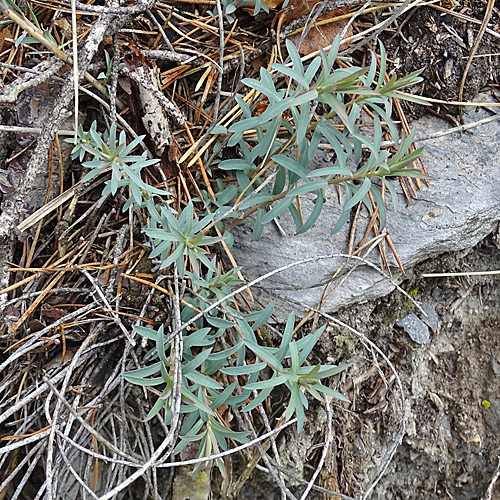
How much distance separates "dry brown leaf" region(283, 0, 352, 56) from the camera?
1.93 metres

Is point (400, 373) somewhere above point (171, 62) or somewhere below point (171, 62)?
below

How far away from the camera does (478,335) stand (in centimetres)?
224

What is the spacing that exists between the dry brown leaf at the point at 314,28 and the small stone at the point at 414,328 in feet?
4.06

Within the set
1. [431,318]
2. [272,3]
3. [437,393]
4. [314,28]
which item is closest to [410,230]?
[431,318]

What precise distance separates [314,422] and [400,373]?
458 mm

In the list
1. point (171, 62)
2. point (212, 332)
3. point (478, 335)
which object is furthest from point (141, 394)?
point (478, 335)

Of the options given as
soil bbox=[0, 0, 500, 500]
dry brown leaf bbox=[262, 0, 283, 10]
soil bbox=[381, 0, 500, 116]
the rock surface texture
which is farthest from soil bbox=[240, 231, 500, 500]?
dry brown leaf bbox=[262, 0, 283, 10]

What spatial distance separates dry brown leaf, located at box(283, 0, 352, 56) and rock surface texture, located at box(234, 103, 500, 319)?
458mm

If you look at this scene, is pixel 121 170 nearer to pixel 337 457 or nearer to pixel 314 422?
pixel 314 422

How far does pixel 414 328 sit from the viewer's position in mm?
2168

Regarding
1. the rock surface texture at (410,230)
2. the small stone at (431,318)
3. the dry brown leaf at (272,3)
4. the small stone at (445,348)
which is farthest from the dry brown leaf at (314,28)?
the small stone at (445,348)

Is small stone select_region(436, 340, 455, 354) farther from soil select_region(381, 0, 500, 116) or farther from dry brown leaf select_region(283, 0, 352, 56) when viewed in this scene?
dry brown leaf select_region(283, 0, 352, 56)

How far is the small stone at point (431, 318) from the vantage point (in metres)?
2.19

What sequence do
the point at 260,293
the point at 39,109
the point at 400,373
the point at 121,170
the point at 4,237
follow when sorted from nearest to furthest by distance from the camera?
the point at 121,170, the point at 4,237, the point at 39,109, the point at 260,293, the point at 400,373
